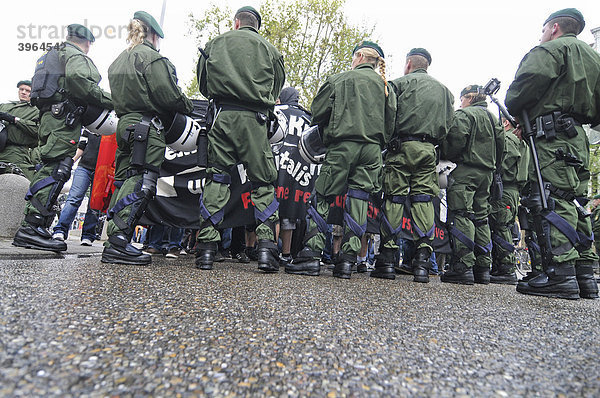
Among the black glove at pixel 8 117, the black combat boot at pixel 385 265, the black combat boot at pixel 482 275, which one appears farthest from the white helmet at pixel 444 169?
the black glove at pixel 8 117

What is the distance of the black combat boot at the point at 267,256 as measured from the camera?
9.26 feet

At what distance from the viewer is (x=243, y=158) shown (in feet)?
10.1

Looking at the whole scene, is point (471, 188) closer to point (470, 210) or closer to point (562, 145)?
point (470, 210)

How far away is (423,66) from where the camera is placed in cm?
408

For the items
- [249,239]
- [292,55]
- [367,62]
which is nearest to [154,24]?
[367,62]

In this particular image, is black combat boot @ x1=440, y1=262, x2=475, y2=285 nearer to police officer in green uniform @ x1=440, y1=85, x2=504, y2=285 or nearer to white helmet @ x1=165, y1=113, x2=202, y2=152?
police officer in green uniform @ x1=440, y1=85, x2=504, y2=285

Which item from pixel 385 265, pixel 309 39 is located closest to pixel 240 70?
pixel 385 265

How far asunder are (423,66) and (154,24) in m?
2.73

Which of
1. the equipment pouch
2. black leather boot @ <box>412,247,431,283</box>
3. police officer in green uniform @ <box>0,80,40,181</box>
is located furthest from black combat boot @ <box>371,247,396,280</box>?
police officer in green uniform @ <box>0,80,40,181</box>

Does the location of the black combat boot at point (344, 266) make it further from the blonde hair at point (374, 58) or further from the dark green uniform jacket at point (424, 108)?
the blonde hair at point (374, 58)

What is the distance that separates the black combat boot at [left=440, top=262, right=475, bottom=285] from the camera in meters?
3.68

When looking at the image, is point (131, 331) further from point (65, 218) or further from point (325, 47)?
point (325, 47)

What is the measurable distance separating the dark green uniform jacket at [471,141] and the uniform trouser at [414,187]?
508mm

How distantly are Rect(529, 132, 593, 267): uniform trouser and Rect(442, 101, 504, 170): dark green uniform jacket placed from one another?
1.18 m
